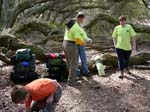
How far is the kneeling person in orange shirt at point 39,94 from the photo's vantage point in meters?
4.64

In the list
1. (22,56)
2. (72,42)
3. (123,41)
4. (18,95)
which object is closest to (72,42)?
(72,42)

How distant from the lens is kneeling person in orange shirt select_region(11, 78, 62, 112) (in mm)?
4637

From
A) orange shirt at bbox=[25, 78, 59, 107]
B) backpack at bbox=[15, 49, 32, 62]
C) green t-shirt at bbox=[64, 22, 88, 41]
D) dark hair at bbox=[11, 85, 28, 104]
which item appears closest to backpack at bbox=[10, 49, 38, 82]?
backpack at bbox=[15, 49, 32, 62]

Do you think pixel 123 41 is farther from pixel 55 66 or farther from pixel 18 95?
pixel 18 95

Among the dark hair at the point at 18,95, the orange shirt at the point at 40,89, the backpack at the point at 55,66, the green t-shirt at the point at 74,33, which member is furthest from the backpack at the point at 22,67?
the dark hair at the point at 18,95

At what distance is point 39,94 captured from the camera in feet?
16.3

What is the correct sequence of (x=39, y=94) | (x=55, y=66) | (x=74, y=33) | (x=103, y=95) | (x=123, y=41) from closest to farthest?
(x=39, y=94) → (x=103, y=95) → (x=74, y=33) → (x=55, y=66) → (x=123, y=41)

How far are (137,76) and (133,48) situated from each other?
0.76 meters

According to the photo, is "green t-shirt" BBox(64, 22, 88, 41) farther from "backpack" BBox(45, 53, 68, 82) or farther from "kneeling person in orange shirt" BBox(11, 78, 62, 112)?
"kneeling person in orange shirt" BBox(11, 78, 62, 112)

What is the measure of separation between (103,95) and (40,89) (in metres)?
2.97

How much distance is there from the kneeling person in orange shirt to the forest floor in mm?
1525

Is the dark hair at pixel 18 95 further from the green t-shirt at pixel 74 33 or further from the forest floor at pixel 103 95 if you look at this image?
the green t-shirt at pixel 74 33

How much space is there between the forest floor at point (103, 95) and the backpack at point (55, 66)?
42cm

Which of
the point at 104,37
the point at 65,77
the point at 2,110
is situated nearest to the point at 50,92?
the point at 2,110
